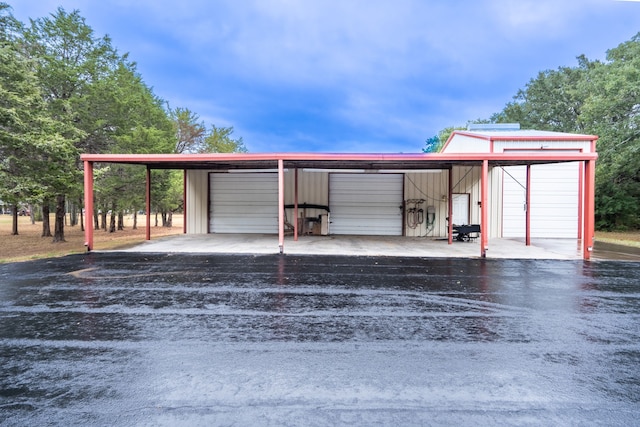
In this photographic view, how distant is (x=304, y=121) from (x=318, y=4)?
1796 inches

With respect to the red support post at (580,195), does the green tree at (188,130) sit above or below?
above

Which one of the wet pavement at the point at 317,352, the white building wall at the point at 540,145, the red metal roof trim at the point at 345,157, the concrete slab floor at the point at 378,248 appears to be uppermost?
the white building wall at the point at 540,145

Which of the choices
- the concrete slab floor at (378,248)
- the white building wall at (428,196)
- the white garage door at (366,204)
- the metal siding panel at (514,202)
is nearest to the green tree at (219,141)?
the white garage door at (366,204)

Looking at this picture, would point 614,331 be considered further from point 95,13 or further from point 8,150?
point 95,13

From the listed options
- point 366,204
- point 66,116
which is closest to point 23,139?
point 66,116

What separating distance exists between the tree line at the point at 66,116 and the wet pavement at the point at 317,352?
20.1 feet

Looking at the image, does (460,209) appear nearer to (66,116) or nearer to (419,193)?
(419,193)

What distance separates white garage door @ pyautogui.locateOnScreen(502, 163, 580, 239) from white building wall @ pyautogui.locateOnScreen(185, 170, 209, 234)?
1201 centimetres

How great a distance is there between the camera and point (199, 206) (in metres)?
15.7

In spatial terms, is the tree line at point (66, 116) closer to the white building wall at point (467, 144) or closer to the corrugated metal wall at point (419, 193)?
the corrugated metal wall at point (419, 193)

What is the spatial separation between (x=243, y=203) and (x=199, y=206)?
1.91 m

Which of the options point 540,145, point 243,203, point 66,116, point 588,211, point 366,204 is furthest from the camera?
point 243,203

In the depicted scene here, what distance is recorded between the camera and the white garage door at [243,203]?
1550cm

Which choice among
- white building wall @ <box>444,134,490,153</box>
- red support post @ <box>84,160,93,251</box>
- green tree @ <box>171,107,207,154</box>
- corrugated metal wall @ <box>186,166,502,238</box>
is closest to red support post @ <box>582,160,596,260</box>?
white building wall @ <box>444,134,490,153</box>
